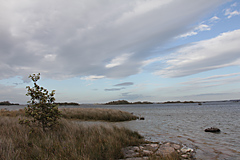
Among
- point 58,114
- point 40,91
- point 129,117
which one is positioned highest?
point 40,91

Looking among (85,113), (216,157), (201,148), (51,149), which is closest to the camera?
(51,149)

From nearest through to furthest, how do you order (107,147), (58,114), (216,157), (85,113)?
(107,147) < (216,157) < (58,114) < (85,113)

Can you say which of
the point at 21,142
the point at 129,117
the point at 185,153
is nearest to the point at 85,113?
the point at 129,117

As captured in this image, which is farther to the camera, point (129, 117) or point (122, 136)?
point (129, 117)

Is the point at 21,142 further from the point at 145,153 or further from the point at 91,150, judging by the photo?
the point at 145,153

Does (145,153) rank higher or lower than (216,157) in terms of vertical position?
higher

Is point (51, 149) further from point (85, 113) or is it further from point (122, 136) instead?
point (85, 113)

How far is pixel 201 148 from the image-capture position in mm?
8562

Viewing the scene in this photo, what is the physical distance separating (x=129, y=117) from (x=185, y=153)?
699 inches

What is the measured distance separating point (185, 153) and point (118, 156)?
11.5 feet

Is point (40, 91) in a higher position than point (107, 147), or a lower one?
higher

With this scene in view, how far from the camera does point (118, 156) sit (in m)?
6.27

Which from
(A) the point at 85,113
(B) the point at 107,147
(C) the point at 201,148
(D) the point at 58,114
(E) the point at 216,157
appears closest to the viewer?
(B) the point at 107,147

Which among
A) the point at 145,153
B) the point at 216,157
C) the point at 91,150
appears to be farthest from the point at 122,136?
the point at 216,157
